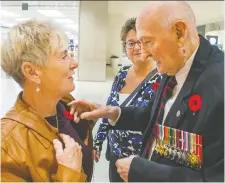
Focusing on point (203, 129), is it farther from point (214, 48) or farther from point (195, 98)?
point (214, 48)

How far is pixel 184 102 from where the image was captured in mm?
910

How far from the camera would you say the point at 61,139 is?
3.66 feet

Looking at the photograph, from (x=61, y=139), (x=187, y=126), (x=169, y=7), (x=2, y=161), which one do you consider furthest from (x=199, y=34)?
(x=2, y=161)

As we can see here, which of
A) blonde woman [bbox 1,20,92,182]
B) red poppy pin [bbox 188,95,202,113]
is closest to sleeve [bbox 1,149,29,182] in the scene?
blonde woman [bbox 1,20,92,182]

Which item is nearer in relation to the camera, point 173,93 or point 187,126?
point 187,126

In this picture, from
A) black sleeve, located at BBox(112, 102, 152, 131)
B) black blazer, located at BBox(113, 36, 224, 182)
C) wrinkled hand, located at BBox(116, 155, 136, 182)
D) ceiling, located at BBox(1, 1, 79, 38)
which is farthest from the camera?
black sleeve, located at BBox(112, 102, 152, 131)

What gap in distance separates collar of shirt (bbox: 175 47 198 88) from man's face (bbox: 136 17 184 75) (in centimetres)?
2

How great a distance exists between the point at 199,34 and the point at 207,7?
0.64 m

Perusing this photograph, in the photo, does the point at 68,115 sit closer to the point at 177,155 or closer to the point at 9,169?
the point at 9,169

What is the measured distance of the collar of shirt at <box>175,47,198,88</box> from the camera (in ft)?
3.07

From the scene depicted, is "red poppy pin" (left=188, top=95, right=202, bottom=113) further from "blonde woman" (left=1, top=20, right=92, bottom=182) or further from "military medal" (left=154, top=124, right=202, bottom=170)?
"blonde woman" (left=1, top=20, right=92, bottom=182)

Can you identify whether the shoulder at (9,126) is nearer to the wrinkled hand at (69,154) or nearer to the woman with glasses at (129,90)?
the wrinkled hand at (69,154)

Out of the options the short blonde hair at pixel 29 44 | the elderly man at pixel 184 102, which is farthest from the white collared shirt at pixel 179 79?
the short blonde hair at pixel 29 44

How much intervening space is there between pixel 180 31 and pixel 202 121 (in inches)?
10.7
